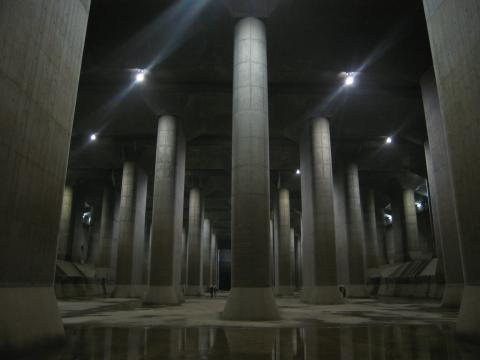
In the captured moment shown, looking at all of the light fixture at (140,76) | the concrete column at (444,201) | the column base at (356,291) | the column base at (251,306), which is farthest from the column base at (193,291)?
the column base at (251,306)

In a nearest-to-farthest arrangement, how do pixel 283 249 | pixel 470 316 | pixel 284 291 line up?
pixel 470 316, pixel 284 291, pixel 283 249

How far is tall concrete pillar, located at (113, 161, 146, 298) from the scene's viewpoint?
29.7m

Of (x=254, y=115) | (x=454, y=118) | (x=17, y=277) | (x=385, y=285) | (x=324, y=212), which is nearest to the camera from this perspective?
(x=17, y=277)

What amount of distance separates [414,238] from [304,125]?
80.9 ft

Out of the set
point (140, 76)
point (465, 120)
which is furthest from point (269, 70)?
point (465, 120)

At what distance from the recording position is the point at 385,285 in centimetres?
3678

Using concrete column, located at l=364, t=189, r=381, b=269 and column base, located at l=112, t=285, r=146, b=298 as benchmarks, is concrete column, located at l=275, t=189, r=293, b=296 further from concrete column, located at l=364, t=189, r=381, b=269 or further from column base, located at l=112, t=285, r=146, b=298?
column base, located at l=112, t=285, r=146, b=298

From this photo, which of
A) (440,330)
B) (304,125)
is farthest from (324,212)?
(440,330)

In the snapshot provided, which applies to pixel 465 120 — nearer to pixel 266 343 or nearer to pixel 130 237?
pixel 266 343

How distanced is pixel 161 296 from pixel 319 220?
34.5 ft

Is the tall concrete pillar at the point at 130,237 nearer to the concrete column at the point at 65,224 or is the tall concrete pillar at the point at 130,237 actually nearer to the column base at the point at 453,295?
the concrete column at the point at 65,224

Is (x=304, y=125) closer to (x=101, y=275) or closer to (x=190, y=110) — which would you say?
(x=190, y=110)

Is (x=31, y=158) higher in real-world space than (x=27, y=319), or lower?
higher

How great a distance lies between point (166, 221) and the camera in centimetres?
2231
